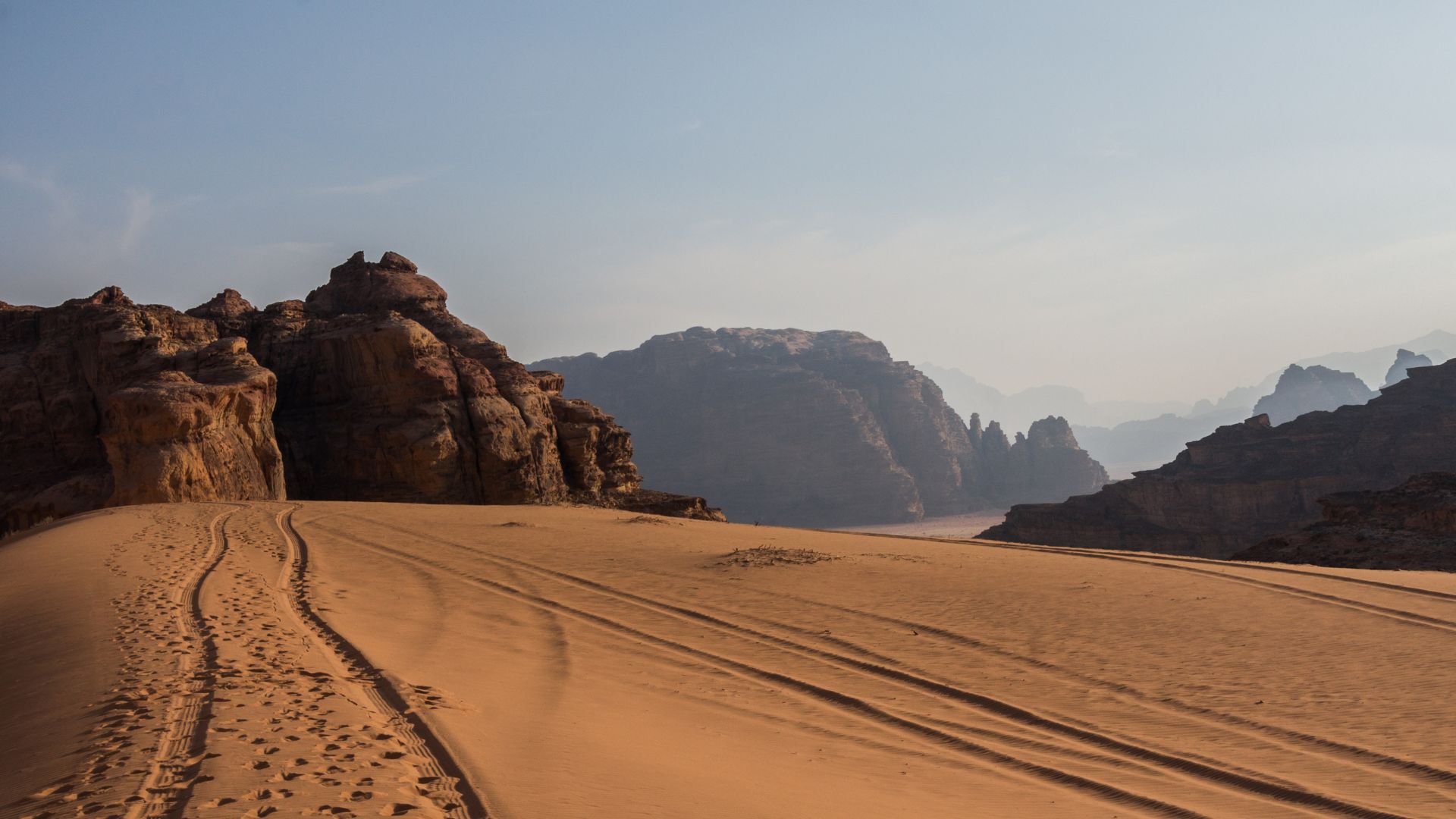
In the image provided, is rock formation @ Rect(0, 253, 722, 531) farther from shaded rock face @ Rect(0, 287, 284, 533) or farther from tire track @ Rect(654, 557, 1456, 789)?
tire track @ Rect(654, 557, 1456, 789)

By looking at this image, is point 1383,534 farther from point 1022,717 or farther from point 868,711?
point 868,711

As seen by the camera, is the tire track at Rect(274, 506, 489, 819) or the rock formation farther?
the rock formation

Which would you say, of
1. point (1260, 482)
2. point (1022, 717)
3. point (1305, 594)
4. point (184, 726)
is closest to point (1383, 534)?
point (1305, 594)

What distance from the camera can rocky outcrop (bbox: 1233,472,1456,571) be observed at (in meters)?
26.9

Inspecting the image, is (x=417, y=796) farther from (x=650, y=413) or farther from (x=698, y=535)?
(x=650, y=413)

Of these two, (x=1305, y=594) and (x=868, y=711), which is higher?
(x=1305, y=594)

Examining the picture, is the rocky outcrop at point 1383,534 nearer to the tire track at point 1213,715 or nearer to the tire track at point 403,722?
the tire track at point 1213,715

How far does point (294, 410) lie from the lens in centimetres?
3538

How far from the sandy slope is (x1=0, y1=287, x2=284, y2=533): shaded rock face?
1005 centimetres

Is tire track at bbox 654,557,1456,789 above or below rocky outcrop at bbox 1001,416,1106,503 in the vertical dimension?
below

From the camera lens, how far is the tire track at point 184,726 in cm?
449

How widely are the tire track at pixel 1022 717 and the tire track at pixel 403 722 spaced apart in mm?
4854

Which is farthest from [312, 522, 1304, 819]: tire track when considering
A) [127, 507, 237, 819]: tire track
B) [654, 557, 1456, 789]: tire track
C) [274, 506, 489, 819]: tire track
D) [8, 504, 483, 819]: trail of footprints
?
[127, 507, 237, 819]: tire track

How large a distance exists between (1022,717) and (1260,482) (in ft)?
191
